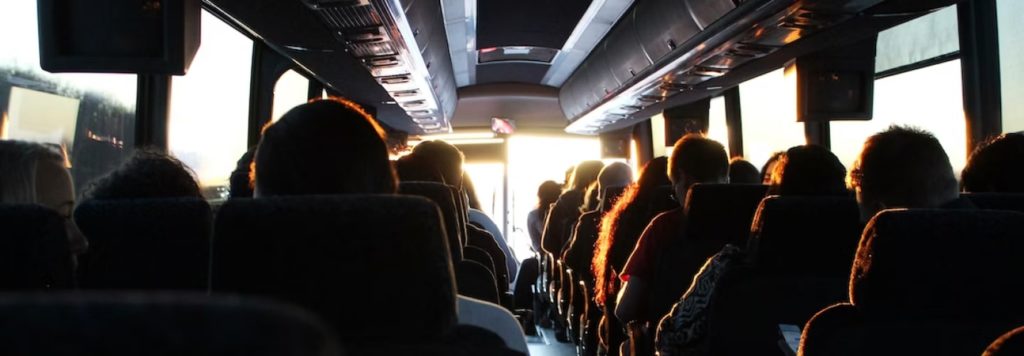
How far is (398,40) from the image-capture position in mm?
6641

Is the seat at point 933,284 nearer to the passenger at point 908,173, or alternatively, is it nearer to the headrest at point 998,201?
the passenger at point 908,173

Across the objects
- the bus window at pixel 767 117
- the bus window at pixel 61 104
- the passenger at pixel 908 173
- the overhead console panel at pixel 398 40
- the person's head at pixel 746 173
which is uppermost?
the overhead console panel at pixel 398 40

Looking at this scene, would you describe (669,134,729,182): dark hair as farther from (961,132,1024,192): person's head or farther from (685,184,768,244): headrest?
(961,132,1024,192): person's head

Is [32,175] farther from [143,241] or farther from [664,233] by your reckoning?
[664,233]

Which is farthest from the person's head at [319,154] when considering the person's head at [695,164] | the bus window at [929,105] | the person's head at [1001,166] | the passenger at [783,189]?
the bus window at [929,105]

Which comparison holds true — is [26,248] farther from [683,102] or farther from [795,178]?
[683,102]

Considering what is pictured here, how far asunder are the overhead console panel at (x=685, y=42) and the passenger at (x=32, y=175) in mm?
3888

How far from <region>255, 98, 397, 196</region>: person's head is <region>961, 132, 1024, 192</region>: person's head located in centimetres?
298

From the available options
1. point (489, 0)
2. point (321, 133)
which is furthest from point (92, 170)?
point (489, 0)

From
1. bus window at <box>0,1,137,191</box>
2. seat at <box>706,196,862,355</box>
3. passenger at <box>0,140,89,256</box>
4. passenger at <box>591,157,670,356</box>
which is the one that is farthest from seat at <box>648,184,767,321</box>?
bus window at <box>0,1,137,191</box>

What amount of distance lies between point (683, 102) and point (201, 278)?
32.9 ft

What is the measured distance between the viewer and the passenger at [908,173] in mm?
2457

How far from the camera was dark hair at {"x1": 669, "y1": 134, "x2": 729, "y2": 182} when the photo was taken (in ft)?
13.6

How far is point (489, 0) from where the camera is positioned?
9203 mm
